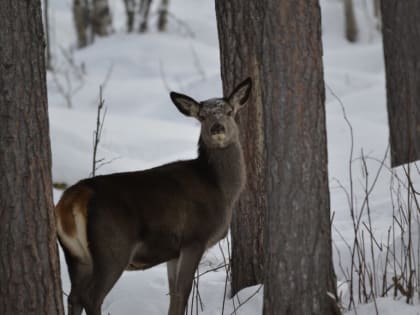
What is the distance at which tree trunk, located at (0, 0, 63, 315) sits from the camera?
16.7 ft

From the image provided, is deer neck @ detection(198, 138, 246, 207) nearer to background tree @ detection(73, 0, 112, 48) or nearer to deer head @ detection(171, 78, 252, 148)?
deer head @ detection(171, 78, 252, 148)

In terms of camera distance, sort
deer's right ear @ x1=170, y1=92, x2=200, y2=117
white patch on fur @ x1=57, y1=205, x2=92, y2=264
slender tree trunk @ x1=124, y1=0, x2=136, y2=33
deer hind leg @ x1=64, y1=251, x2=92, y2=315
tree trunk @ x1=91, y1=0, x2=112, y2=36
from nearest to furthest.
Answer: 1. white patch on fur @ x1=57, y1=205, x2=92, y2=264
2. deer hind leg @ x1=64, y1=251, x2=92, y2=315
3. deer's right ear @ x1=170, y1=92, x2=200, y2=117
4. slender tree trunk @ x1=124, y1=0, x2=136, y2=33
5. tree trunk @ x1=91, y1=0, x2=112, y2=36

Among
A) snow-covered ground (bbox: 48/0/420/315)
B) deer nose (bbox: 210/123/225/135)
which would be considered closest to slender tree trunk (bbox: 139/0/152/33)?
snow-covered ground (bbox: 48/0/420/315)

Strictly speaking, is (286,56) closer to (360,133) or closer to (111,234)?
(111,234)

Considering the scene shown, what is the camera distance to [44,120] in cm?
517

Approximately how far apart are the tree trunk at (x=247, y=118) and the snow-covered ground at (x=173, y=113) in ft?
0.80

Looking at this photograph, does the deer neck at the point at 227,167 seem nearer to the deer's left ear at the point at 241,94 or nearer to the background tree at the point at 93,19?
the deer's left ear at the point at 241,94

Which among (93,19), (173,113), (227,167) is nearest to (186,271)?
(227,167)

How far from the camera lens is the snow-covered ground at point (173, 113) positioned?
285 inches

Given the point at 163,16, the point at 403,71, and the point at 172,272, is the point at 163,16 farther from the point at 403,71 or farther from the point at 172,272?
the point at 172,272

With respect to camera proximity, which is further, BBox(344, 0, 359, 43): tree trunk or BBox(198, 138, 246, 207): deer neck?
BBox(344, 0, 359, 43): tree trunk

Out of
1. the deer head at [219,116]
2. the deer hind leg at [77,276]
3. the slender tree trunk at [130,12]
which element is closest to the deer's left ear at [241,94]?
the deer head at [219,116]

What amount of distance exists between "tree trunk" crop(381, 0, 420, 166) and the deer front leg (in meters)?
4.19

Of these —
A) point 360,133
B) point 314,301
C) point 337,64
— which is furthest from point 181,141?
point 337,64
